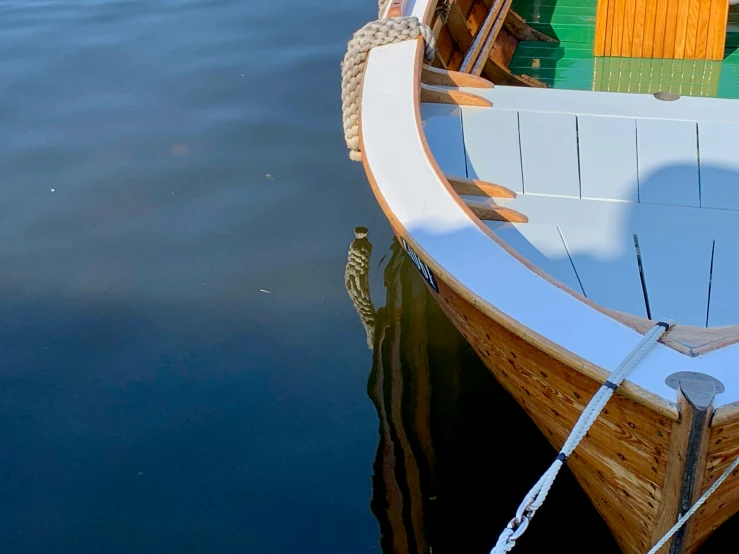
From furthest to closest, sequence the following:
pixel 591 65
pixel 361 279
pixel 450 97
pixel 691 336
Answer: pixel 591 65
pixel 361 279
pixel 450 97
pixel 691 336

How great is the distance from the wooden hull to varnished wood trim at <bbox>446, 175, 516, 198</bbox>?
469 mm

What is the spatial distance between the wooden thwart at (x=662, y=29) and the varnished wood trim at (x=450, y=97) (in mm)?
1339

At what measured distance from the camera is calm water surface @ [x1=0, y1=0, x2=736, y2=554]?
2.64m

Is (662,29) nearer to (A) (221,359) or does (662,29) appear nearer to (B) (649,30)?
(B) (649,30)

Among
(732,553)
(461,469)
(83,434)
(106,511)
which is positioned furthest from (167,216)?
(732,553)

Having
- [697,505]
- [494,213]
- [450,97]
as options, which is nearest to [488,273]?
[494,213]

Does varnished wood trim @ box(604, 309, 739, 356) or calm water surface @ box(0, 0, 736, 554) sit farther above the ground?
varnished wood trim @ box(604, 309, 739, 356)

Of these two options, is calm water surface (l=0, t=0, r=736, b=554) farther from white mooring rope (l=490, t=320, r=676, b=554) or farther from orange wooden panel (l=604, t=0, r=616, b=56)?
orange wooden panel (l=604, t=0, r=616, b=56)

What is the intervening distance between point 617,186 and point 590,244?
32 cm

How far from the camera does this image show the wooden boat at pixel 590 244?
1749 mm

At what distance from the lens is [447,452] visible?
287 cm

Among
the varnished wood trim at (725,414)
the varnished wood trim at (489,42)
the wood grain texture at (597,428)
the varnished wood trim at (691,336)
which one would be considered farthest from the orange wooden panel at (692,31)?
the varnished wood trim at (725,414)

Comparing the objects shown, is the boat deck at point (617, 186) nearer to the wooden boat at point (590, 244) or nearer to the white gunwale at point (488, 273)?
the wooden boat at point (590, 244)

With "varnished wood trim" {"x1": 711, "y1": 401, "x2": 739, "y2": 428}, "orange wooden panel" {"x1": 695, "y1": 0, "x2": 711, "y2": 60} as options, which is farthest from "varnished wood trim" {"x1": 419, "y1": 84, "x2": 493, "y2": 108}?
"varnished wood trim" {"x1": 711, "y1": 401, "x2": 739, "y2": 428}
